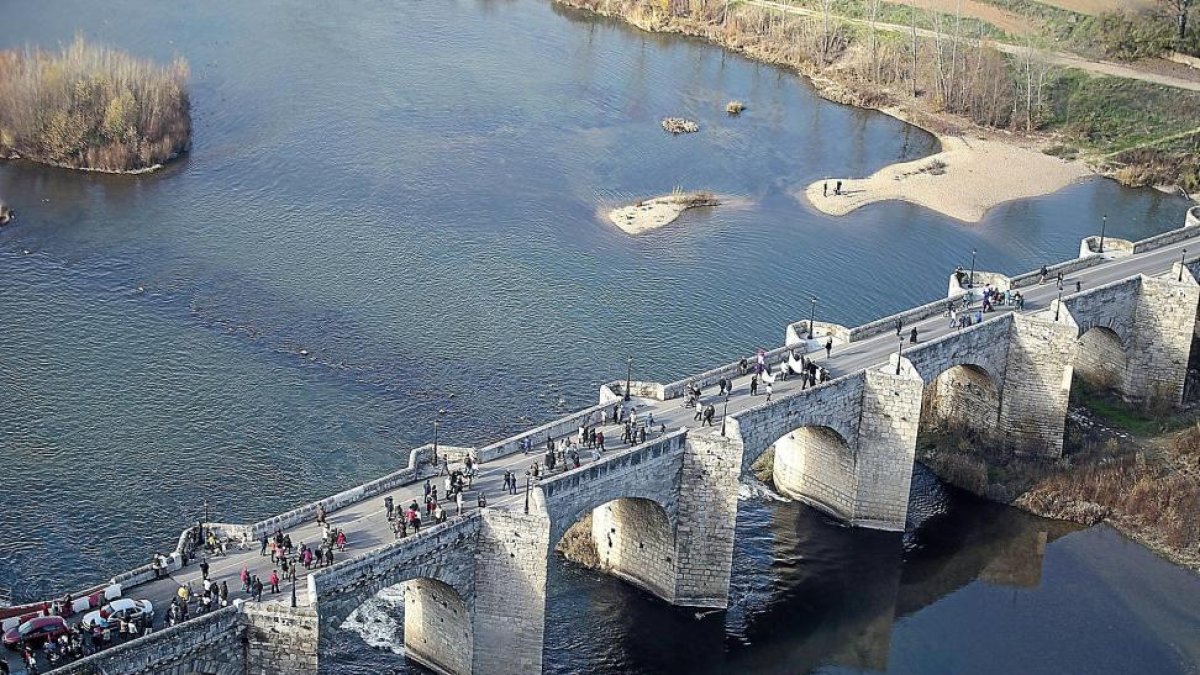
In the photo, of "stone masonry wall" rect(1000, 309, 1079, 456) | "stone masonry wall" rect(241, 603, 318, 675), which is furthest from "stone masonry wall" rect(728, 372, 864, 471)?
"stone masonry wall" rect(241, 603, 318, 675)

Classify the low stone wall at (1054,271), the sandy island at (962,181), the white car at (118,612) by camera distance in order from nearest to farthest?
1. the white car at (118,612)
2. the low stone wall at (1054,271)
3. the sandy island at (962,181)

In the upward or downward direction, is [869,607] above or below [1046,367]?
below

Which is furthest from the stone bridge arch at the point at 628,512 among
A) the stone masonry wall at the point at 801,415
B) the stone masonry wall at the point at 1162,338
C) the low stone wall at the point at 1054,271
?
the stone masonry wall at the point at 1162,338

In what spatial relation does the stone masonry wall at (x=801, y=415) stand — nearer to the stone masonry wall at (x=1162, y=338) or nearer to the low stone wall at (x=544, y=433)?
the low stone wall at (x=544, y=433)

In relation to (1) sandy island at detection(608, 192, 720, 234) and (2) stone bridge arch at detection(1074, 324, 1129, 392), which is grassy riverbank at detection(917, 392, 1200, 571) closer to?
(2) stone bridge arch at detection(1074, 324, 1129, 392)

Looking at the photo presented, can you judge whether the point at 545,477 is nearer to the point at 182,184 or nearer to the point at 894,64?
the point at 182,184

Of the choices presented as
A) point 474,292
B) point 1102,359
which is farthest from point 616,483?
point 1102,359

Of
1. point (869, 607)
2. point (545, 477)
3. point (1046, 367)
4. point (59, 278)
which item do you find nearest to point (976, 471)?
point (1046, 367)
